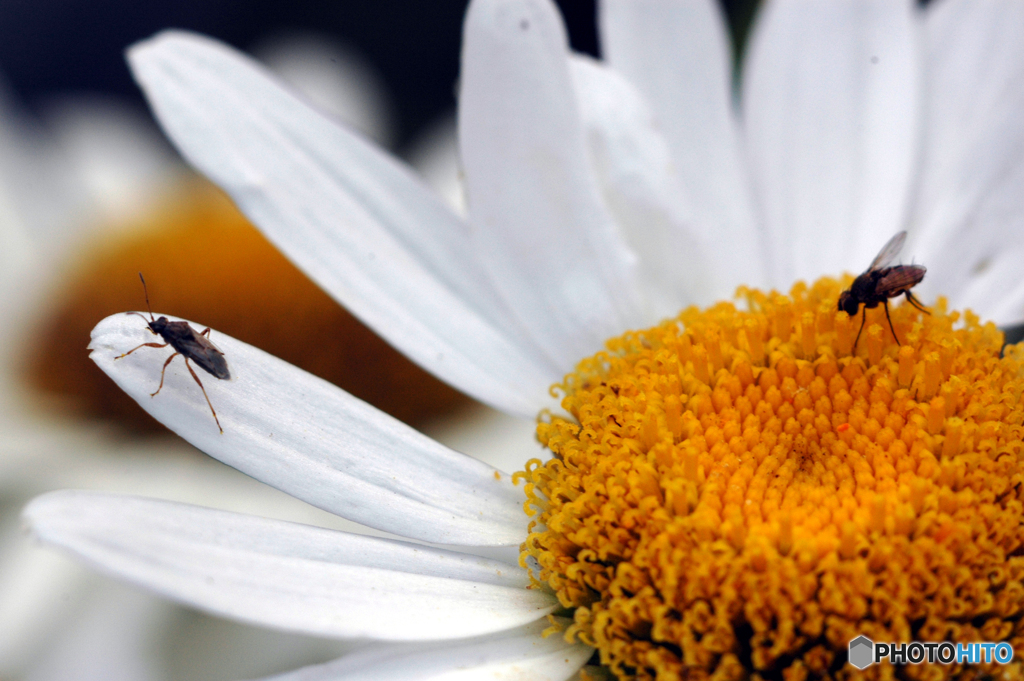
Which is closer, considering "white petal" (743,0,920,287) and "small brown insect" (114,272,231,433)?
"small brown insect" (114,272,231,433)

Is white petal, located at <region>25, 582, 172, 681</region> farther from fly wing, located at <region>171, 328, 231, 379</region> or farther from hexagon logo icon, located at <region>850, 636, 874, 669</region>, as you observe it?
hexagon logo icon, located at <region>850, 636, 874, 669</region>

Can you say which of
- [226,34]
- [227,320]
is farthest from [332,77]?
[227,320]

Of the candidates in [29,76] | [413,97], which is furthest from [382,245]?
[29,76]

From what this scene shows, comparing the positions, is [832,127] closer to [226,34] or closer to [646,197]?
[646,197]

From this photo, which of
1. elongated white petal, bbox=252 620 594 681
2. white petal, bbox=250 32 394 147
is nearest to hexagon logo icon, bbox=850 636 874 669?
elongated white petal, bbox=252 620 594 681

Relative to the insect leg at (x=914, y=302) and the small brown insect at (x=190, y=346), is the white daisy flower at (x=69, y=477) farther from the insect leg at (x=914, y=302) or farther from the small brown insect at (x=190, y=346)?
the insect leg at (x=914, y=302)

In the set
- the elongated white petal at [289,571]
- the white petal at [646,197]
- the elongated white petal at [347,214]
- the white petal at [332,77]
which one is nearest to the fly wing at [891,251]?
the white petal at [646,197]
